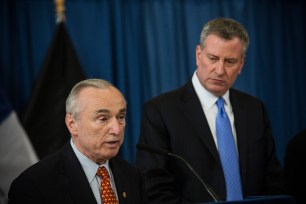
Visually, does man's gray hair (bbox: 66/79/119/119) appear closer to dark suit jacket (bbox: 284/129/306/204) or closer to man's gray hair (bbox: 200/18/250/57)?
man's gray hair (bbox: 200/18/250/57)

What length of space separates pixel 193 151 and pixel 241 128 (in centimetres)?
34

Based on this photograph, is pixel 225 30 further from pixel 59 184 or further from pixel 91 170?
pixel 59 184

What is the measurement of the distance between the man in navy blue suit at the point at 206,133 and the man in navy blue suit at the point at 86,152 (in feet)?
1.97

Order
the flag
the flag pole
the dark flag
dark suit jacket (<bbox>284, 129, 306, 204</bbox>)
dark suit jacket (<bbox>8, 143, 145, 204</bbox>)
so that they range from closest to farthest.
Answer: dark suit jacket (<bbox>8, 143, 145, 204</bbox>) < dark suit jacket (<bbox>284, 129, 306, 204</bbox>) < the flag < the dark flag < the flag pole

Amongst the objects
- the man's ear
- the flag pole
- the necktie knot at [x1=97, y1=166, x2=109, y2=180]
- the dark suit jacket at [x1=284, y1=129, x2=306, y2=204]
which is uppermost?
the flag pole

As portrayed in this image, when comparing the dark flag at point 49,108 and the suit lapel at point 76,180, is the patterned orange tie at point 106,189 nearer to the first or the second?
the suit lapel at point 76,180

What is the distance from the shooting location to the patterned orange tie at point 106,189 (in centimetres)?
246

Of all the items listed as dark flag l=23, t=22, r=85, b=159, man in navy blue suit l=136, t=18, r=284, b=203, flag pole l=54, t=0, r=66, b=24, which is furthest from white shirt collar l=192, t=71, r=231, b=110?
flag pole l=54, t=0, r=66, b=24

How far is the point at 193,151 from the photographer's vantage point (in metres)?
3.20

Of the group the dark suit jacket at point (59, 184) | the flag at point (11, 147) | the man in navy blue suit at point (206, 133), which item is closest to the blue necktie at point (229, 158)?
the man in navy blue suit at point (206, 133)

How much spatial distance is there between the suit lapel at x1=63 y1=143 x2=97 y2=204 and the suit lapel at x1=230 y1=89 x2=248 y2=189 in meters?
1.12

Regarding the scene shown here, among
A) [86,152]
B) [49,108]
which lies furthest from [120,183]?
[49,108]

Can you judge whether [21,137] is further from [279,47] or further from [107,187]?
[279,47]

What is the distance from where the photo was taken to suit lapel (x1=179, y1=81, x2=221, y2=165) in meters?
3.19
